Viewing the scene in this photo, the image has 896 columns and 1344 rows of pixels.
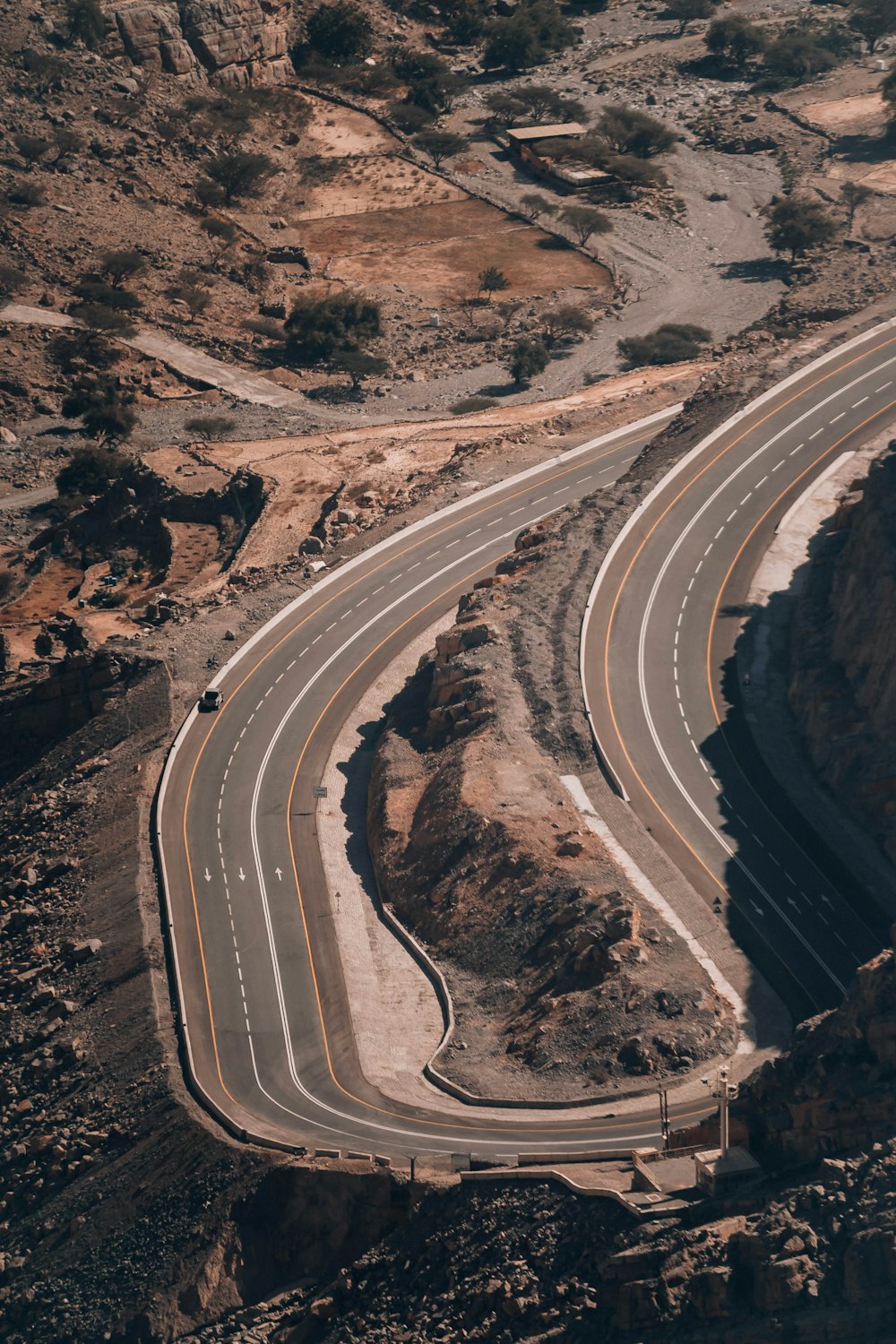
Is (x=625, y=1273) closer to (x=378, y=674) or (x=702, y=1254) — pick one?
(x=702, y=1254)

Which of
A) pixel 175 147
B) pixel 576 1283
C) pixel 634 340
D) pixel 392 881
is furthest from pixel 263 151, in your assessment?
pixel 576 1283

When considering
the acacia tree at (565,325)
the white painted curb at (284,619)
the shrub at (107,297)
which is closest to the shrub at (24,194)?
the shrub at (107,297)

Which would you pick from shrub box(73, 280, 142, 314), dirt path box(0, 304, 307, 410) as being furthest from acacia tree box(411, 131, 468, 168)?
dirt path box(0, 304, 307, 410)

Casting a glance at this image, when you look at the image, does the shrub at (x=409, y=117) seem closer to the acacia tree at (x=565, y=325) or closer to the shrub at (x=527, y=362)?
the acacia tree at (x=565, y=325)

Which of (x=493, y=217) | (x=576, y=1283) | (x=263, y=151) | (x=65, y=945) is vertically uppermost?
(x=263, y=151)

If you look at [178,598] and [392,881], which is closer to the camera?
[392,881]

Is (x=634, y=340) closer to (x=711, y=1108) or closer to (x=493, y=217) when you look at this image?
(x=493, y=217)
